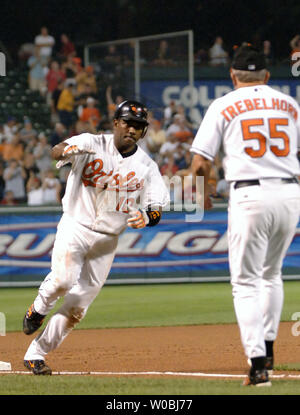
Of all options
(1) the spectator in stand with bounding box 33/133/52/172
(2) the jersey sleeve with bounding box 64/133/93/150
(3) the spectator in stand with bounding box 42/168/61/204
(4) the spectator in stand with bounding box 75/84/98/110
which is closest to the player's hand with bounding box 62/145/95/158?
(2) the jersey sleeve with bounding box 64/133/93/150

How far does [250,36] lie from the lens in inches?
1001

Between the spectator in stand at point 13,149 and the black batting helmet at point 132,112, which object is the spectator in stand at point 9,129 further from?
the black batting helmet at point 132,112

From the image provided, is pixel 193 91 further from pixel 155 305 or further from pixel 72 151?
pixel 72 151

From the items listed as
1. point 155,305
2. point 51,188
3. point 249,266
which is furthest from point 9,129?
point 249,266

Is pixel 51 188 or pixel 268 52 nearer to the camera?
pixel 51 188

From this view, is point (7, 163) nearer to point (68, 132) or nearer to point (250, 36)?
point (68, 132)

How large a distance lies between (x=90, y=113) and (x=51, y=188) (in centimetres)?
390

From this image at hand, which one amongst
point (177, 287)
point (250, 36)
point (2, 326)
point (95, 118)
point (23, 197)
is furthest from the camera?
point (250, 36)

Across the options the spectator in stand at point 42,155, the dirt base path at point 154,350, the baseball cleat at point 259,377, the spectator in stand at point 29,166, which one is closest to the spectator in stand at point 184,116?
the spectator in stand at point 42,155

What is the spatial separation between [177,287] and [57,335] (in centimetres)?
844

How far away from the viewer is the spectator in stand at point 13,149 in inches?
731

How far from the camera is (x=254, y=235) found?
5.73m

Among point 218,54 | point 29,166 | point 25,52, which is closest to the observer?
point 29,166

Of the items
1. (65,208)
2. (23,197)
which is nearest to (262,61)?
(65,208)
